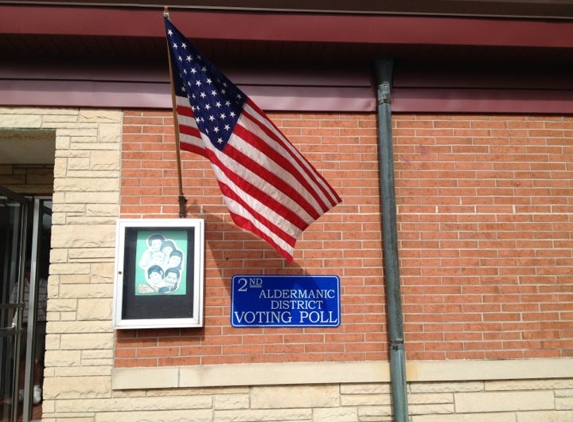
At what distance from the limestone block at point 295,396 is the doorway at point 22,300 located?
2349mm

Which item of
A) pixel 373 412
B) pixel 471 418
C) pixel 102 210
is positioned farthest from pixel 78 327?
pixel 471 418

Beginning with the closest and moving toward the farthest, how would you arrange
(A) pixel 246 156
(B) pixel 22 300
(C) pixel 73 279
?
(A) pixel 246 156 → (C) pixel 73 279 → (B) pixel 22 300

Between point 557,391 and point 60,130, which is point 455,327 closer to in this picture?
point 557,391

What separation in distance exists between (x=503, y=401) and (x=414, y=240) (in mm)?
1382

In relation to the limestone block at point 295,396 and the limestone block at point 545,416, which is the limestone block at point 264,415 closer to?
the limestone block at point 295,396

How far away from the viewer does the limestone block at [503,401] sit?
13.6 ft

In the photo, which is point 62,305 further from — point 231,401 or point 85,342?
point 231,401

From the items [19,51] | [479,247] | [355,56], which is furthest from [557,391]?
[19,51]

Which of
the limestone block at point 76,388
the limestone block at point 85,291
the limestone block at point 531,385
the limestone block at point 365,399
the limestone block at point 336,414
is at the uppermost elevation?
the limestone block at point 85,291

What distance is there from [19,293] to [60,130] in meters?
1.73

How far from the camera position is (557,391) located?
13.9ft

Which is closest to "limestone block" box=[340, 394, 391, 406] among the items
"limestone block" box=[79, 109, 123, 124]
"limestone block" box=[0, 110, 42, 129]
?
"limestone block" box=[79, 109, 123, 124]

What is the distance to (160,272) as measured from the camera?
4090mm

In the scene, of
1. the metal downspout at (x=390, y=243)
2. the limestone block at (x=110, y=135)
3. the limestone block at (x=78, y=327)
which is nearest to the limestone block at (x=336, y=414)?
the metal downspout at (x=390, y=243)
